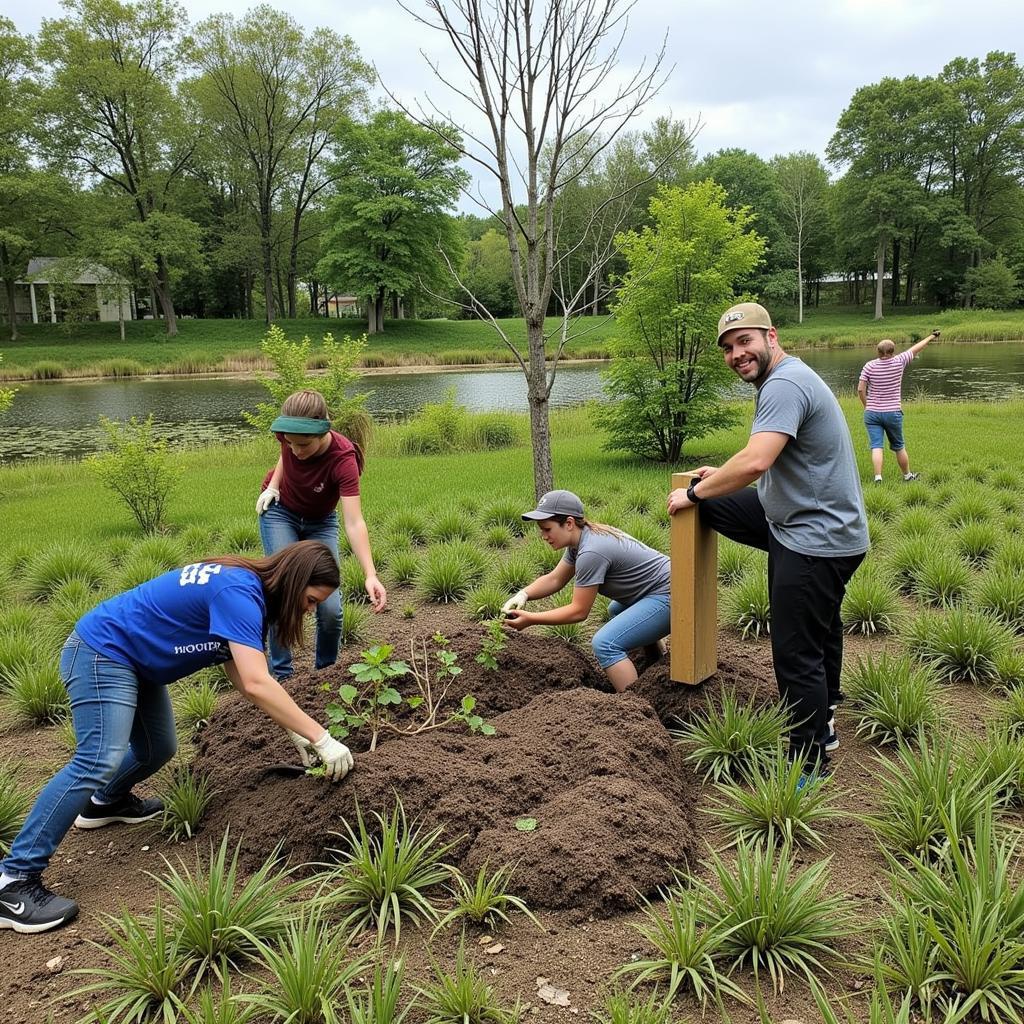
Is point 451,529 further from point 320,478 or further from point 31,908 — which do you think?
point 31,908

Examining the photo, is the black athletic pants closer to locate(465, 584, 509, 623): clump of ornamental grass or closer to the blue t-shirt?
the blue t-shirt

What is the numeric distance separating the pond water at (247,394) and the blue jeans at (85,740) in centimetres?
1342

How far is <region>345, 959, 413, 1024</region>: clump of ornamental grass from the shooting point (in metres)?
2.08

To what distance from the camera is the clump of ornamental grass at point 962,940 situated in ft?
6.98

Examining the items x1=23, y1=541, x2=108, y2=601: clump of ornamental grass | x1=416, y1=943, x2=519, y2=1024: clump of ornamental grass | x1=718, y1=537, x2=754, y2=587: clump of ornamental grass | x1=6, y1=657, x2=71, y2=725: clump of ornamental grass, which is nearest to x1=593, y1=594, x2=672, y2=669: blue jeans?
x1=718, y1=537, x2=754, y2=587: clump of ornamental grass

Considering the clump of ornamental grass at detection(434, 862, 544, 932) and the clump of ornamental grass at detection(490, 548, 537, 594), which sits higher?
the clump of ornamental grass at detection(490, 548, 537, 594)

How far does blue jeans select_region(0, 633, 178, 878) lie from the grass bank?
113 ft

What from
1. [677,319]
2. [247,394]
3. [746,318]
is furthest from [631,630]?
[247,394]

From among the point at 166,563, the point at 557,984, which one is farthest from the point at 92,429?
the point at 557,984

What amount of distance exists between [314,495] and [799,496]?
9.05ft

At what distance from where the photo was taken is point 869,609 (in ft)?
17.1

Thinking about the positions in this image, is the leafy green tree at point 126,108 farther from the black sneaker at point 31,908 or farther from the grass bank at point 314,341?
the black sneaker at point 31,908

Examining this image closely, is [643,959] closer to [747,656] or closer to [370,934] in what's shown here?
[370,934]

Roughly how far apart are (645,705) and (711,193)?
9.49 metres
